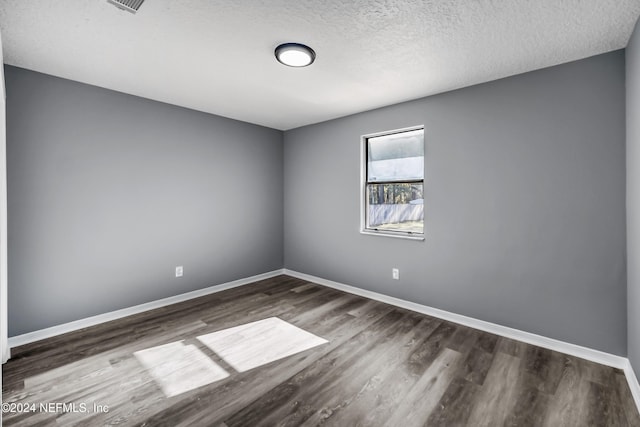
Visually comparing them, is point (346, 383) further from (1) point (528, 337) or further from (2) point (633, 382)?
(2) point (633, 382)

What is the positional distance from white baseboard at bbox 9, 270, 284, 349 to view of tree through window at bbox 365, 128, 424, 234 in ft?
7.40

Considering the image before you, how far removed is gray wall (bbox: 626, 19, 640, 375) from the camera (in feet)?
6.32

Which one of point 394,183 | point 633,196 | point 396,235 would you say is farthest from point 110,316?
point 633,196

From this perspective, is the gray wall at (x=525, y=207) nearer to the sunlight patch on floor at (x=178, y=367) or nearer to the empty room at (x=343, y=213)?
the empty room at (x=343, y=213)

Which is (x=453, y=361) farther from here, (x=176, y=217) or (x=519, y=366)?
(x=176, y=217)

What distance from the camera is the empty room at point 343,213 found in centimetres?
189

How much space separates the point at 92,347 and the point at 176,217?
1.59m

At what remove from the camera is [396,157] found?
3695 millimetres

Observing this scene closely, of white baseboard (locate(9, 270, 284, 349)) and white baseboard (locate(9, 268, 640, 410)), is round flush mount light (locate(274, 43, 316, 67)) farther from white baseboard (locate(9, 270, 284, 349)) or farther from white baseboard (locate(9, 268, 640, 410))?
white baseboard (locate(9, 270, 284, 349))

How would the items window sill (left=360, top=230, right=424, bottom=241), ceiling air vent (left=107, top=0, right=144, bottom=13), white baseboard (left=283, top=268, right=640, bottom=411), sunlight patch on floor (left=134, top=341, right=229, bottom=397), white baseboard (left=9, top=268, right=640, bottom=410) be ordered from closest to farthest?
1. ceiling air vent (left=107, top=0, right=144, bottom=13)
2. sunlight patch on floor (left=134, top=341, right=229, bottom=397)
3. white baseboard (left=283, top=268, right=640, bottom=411)
4. white baseboard (left=9, top=268, right=640, bottom=410)
5. window sill (left=360, top=230, right=424, bottom=241)

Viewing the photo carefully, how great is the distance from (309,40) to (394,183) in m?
2.08

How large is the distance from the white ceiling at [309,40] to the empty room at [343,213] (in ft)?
0.06

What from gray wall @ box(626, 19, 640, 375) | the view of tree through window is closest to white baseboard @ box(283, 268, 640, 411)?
gray wall @ box(626, 19, 640, 375)

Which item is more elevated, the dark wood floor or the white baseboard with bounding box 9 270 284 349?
the white baseboard with bounding box 9 270 284 349
